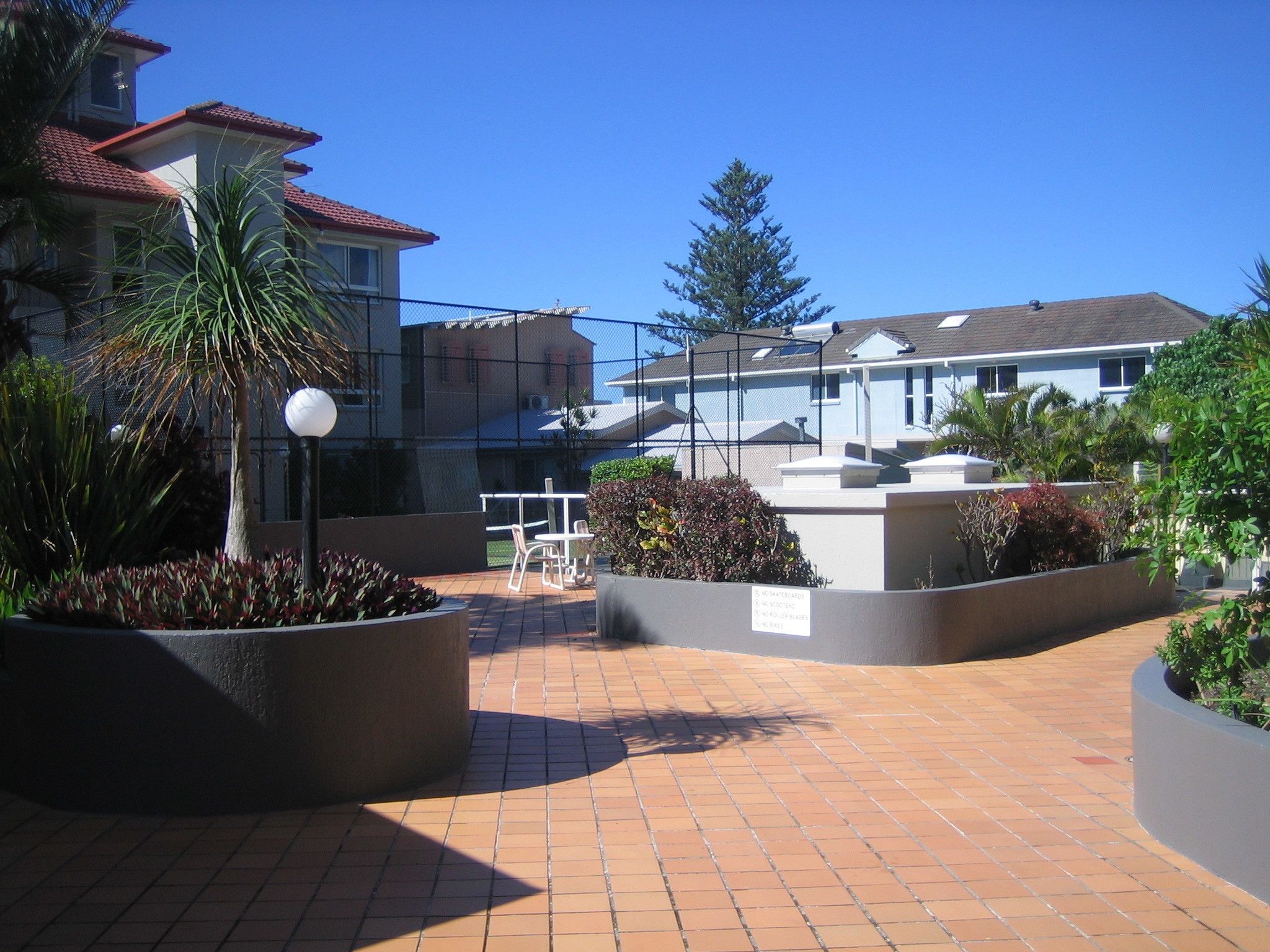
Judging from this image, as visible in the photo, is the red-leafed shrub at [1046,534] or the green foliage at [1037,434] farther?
the green foliage at [1037,434]

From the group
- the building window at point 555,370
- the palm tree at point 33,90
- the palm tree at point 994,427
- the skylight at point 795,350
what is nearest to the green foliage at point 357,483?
the palm tree at point 33,90

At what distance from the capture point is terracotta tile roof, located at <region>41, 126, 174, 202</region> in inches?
742

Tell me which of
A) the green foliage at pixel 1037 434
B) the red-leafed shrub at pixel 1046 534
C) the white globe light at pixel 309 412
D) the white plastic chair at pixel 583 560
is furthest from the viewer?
the green foliage at pixel 1037 434

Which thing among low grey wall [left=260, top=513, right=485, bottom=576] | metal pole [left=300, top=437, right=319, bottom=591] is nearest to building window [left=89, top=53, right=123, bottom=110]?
low grey wall [left=260, top=513, right=485, bottom=576]

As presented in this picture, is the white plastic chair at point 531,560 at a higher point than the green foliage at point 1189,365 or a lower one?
lower

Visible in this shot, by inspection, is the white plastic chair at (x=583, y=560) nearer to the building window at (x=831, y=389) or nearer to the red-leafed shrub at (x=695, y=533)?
the red-leafed shrub at (x=695, y=533)

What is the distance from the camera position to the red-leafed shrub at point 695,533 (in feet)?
33.3

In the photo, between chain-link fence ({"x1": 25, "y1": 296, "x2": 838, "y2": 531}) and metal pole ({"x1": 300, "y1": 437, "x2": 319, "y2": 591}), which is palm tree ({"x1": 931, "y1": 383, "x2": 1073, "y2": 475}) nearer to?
chain-link fence ({"x1": 25, "y1": 296, "x2": 838, "y2": 531})

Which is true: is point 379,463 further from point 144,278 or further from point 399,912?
point 399,912

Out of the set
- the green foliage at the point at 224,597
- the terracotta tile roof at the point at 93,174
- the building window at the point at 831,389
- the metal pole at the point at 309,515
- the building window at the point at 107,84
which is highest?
the building window at the point at 107,84

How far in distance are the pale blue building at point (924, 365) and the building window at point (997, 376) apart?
0.04 metres

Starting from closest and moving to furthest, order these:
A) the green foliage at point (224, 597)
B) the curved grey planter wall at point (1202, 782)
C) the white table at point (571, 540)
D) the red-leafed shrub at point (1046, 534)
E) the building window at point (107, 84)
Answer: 1. the curved grey planter wall at point (1202, 782)
2. the green foliage at point (224, 597)
3. the red-leafed shrub at point (1046, 534)
4. the white table at point (571, 540)
5. the building window at point (107, 84)

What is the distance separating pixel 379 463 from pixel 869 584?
40.9 feet

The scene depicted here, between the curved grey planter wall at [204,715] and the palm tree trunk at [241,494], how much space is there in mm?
1833
